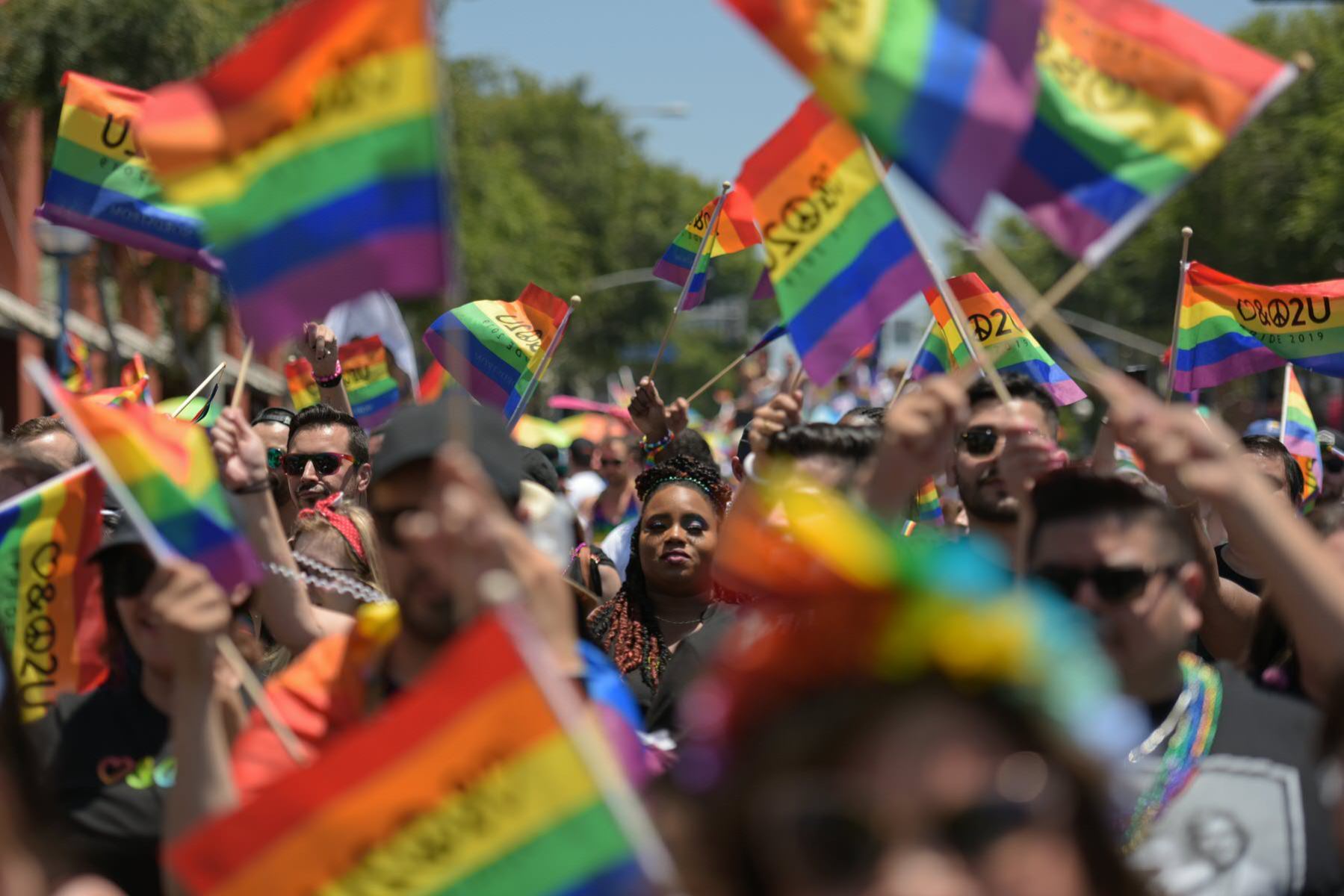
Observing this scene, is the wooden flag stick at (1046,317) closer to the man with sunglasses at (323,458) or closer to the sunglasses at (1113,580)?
the sunglasses at (1113,580)

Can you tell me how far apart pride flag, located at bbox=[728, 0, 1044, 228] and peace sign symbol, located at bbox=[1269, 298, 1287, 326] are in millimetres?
3854

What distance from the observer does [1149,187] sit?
3.71 metres

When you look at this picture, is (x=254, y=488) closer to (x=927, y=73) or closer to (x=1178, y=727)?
(x=927, y=73)

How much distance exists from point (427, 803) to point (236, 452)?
1658 millimetres

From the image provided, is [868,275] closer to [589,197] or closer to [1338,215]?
[1338,215]

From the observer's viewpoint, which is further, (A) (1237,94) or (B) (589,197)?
(B) (589,197)

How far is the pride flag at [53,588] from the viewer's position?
150 inches

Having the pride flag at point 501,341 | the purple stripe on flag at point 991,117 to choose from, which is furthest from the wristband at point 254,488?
the pride flag at point 501,341

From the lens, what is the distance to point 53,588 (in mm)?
3961

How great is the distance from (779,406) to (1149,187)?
1.07 m

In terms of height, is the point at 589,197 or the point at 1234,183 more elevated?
the point at 1234,183

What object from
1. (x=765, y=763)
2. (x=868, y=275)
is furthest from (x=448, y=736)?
(x=868, y=275)

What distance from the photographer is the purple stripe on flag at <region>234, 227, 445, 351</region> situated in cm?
330

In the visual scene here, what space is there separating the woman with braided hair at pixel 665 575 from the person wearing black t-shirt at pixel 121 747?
1.99m
